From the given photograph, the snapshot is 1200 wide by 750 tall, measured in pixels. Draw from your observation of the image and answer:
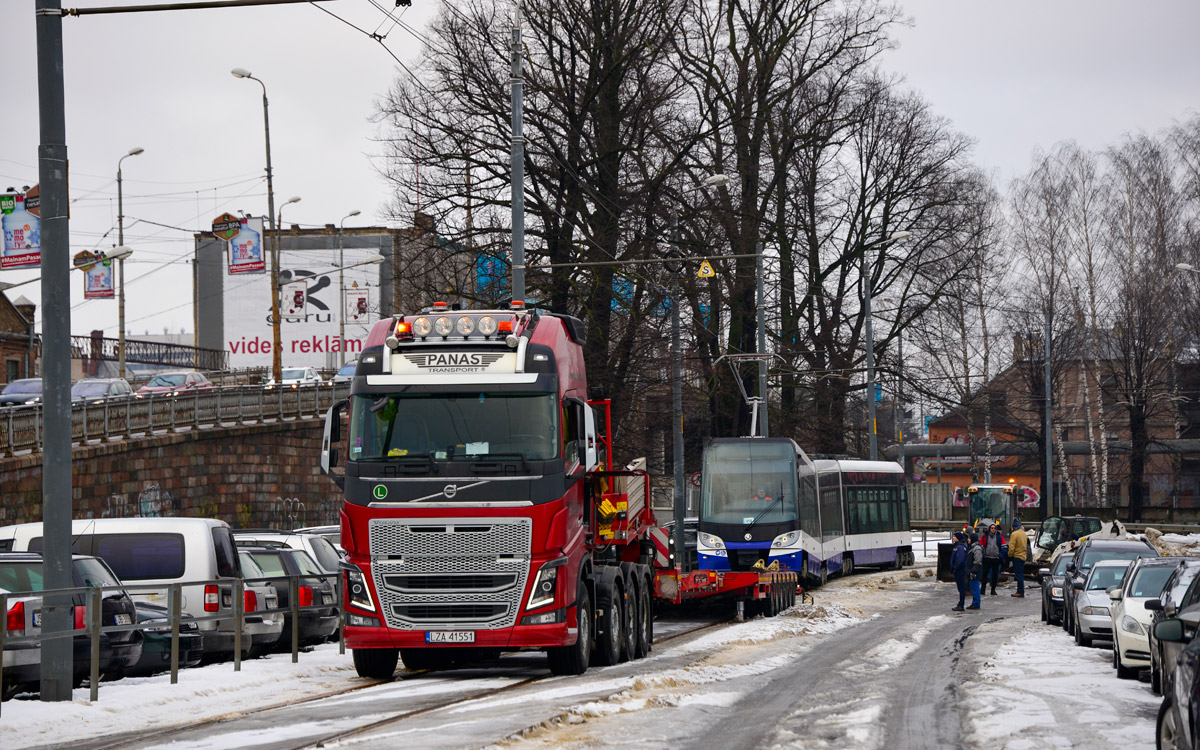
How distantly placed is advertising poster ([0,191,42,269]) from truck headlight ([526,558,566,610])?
78.5 ft

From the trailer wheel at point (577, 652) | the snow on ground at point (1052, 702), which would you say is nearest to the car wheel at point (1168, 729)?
the snow on ground at point (1052, 702)

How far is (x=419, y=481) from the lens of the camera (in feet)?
48.6

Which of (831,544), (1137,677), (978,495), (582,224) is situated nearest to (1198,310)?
(978,495)

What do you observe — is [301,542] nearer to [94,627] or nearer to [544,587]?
[544,587]

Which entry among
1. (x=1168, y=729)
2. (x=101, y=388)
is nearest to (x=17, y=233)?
(x=101, y=388)

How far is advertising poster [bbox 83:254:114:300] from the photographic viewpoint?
180ft

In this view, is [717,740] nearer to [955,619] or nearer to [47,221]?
[47,221]

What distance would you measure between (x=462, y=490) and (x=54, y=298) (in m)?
4.13

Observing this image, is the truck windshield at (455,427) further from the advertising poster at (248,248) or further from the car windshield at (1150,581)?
the advertising poster at (248,248)

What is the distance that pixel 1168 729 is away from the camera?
26.7 feet

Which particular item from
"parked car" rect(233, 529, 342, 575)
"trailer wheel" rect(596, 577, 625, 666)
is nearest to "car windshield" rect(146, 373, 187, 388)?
"parked car" rect(233, 529, 342, 575)

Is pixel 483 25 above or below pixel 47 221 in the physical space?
above

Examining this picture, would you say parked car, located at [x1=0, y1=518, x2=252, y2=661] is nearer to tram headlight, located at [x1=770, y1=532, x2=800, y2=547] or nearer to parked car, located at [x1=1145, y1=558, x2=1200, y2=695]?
parked car, located at [x1=1145, y1=558, x2=1200, y2=695]

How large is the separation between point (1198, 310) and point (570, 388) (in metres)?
52.0
